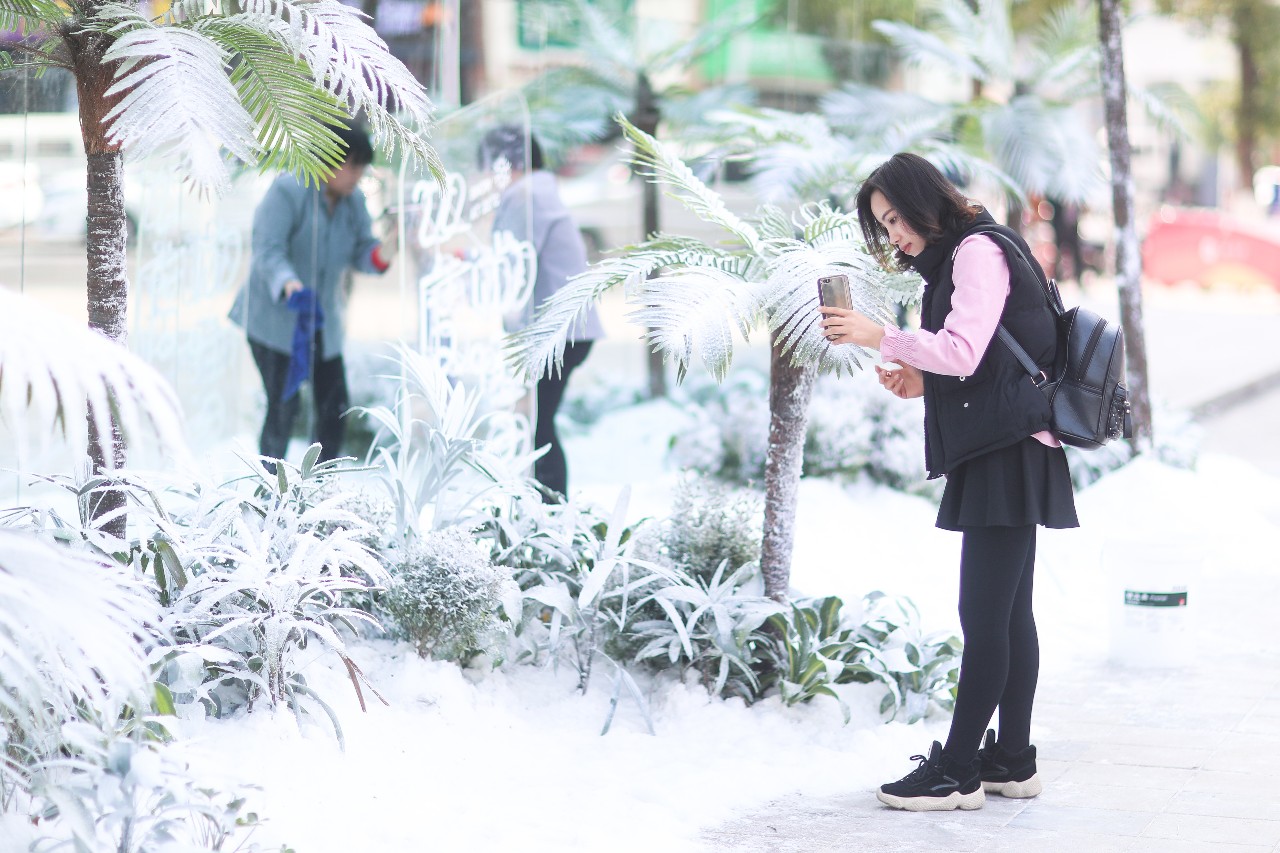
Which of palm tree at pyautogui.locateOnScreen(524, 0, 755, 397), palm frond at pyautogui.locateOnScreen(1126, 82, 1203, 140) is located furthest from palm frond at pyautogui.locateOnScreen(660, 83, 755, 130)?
palm frond at pyautogui.locateOnScreen(1126, 82, 1203, 140)

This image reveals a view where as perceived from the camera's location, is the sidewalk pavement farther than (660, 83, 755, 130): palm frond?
No

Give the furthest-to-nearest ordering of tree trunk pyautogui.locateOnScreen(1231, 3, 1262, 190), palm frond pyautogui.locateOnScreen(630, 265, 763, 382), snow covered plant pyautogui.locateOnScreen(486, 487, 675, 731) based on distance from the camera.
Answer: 1. tree trunk pyautogui.locateOnScreen(1231, 3, 1262, 190)
2. snow covered plant pyautogui.locateOnScreen(486, 487, 675, 731)
3. palm frond pyautogui.locateOnScreen(630, 265, 763, 382)

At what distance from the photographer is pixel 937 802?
3.74 m

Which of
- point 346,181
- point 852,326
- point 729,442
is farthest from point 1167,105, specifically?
point 852,326

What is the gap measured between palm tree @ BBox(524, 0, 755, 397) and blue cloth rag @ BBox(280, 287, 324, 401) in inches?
115

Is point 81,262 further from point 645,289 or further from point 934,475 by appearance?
point 934,475

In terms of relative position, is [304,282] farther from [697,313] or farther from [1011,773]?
[1011,773]

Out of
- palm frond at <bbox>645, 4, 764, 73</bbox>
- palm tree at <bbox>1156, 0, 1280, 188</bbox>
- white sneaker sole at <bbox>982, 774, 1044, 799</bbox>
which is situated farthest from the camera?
palm tree at <bbox>1156, 0, 1280, 188</bbox>

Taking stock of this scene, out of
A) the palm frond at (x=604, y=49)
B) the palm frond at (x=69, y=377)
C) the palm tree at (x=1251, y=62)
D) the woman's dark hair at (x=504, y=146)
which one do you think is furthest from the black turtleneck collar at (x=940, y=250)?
the palm tree at (x=1251, y=62)

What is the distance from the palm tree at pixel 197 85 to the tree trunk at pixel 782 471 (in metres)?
1.30

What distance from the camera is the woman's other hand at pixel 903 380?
3910mm

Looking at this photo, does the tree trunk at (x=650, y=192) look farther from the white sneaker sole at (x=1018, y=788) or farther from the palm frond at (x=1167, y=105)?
the white sneaker sole at (x=1018, y=788)

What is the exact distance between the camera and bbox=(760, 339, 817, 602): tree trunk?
4.54m

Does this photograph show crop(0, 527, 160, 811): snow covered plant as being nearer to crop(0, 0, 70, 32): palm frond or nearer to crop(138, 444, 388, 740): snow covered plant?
crop(138, 444, 388, 740): snow covered plant
